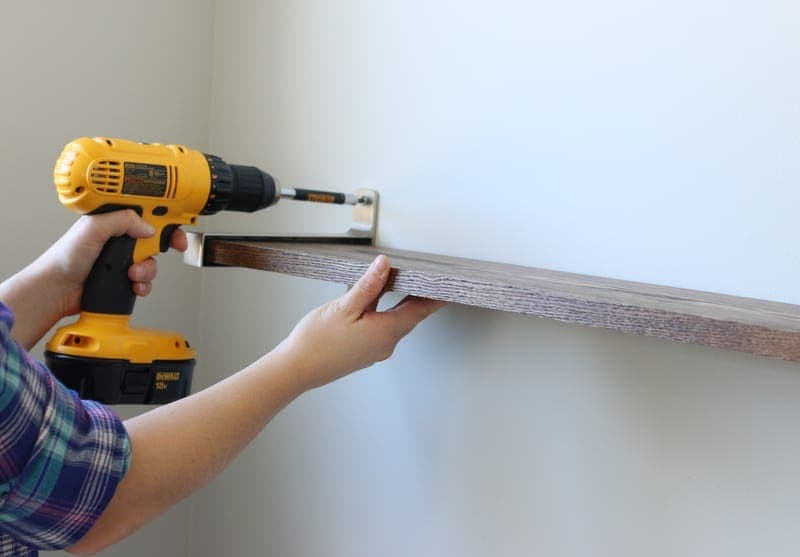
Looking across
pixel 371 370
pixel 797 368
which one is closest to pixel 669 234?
pixel 797 368

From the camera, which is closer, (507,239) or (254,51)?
(507,239)

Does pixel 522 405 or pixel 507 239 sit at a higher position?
pixel 507 239

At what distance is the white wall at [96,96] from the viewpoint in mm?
1229

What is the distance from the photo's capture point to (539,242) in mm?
966

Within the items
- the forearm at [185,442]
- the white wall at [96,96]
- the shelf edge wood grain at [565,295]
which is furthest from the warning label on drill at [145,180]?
the white wall at [96,96]

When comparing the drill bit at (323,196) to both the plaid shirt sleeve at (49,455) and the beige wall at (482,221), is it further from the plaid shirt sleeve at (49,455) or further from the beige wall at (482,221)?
the plaid shirt sleeve at (49,455)

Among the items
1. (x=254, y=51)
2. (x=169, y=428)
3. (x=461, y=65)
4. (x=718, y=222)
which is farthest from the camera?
(x=254, y=51)

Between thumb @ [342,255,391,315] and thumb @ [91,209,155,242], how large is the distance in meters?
0.25

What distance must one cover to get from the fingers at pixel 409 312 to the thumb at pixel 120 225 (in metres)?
0.29

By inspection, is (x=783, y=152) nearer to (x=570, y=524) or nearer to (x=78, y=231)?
(x=570, y=524)

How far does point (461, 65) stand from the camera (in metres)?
1.04

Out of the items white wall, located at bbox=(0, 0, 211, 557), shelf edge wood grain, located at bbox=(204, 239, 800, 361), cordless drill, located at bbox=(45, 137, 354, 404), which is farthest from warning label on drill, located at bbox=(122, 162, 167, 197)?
white wall, located at bbox=(0, 0, 211, 557)

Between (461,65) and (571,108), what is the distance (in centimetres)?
18

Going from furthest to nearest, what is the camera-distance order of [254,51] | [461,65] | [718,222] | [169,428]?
[254,51]
[461,65]
[718,222]
[169,428]
